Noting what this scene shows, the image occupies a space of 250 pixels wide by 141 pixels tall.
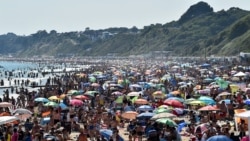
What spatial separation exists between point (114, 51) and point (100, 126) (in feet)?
504

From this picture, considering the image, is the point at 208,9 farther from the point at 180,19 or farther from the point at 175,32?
the point at 175,32

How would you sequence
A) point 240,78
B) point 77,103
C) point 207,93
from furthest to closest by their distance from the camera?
point 240,78, point 207,93, point 77,103

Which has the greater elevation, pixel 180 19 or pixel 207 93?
pixel 180 19

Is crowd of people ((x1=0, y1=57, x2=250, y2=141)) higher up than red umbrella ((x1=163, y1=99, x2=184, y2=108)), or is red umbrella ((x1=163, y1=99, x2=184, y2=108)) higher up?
red umbrella ((x1=163, y1=99, x2=184, y2=108))

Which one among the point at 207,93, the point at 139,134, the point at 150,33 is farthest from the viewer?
the point at 150,33

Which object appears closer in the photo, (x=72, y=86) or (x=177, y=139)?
(x=177, y=139)

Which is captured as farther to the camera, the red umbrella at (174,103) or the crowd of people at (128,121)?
the red umbrella at (174,103)

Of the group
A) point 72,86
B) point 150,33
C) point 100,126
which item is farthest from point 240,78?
point 150,33

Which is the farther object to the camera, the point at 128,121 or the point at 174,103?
the point at 128,121

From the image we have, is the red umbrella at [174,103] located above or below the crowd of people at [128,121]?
above

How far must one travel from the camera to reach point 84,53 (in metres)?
189

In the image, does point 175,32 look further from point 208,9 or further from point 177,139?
point 177,139

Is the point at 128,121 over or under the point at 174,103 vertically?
under

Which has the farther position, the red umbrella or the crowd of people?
the red umbrella
